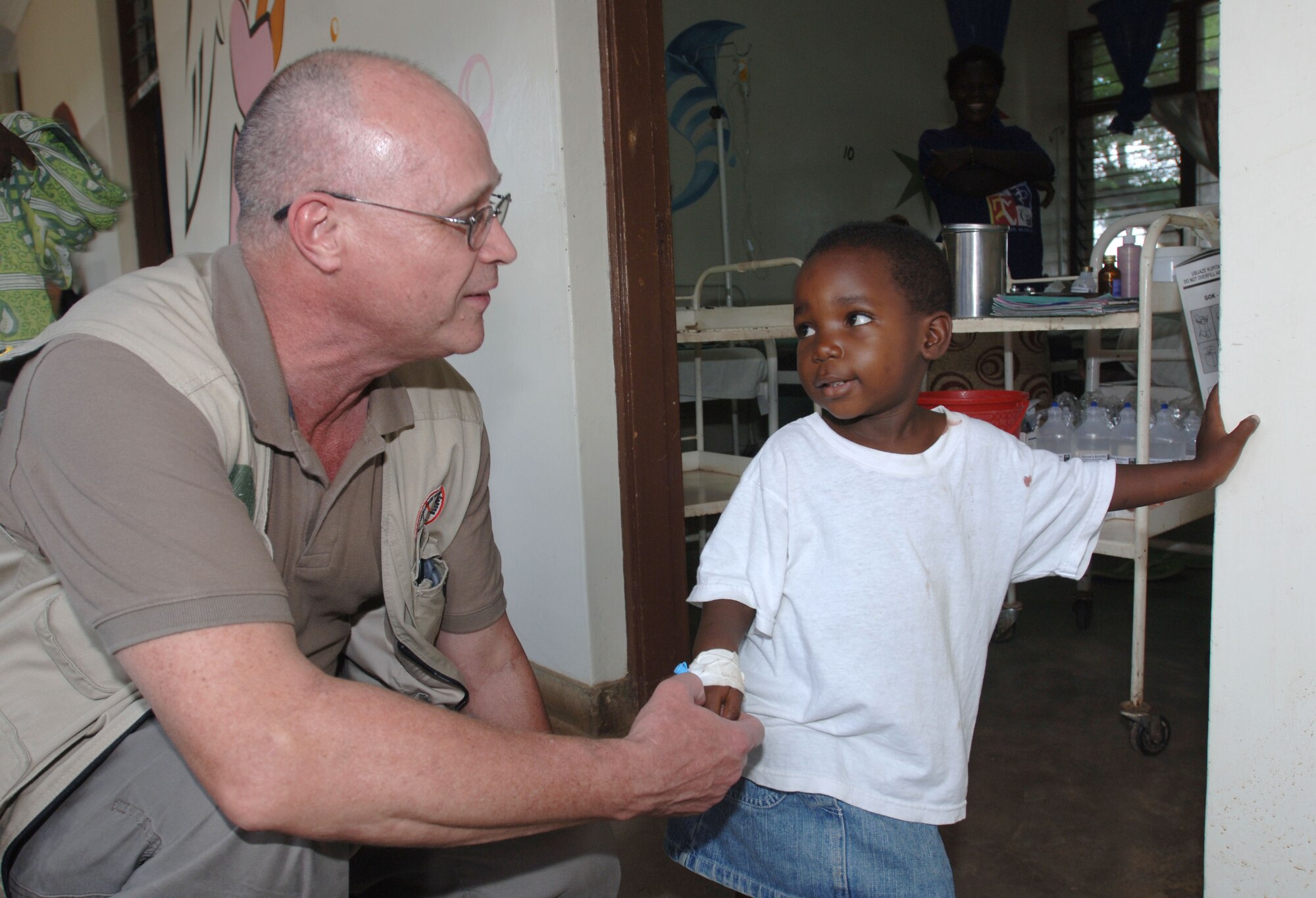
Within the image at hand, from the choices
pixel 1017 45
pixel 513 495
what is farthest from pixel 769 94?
pixel 513 495

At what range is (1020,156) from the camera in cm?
420

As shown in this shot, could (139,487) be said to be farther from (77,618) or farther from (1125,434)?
(1125,434)

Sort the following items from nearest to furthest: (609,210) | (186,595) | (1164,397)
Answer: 1. (186,595)
2. (609,210)
3. (1164,397)

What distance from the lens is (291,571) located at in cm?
126

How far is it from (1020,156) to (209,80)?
387 cm

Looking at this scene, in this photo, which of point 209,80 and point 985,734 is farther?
point 209,80

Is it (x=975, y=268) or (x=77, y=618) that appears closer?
(x=77, y=618)

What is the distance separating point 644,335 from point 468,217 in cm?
119

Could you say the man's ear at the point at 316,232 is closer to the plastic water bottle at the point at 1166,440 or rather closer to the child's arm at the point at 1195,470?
the child's arm at the point at 1195,470

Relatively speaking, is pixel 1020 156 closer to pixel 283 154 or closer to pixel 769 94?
pixel 769 94

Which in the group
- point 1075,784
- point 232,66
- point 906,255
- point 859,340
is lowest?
point 1075,784

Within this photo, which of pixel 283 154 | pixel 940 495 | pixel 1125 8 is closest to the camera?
pixel 283 154

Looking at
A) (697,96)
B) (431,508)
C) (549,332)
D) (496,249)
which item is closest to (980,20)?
(697,96)

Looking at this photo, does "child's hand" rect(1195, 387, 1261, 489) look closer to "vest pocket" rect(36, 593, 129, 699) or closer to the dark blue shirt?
"vest pocket" rect(36, 593, 129, 699)
